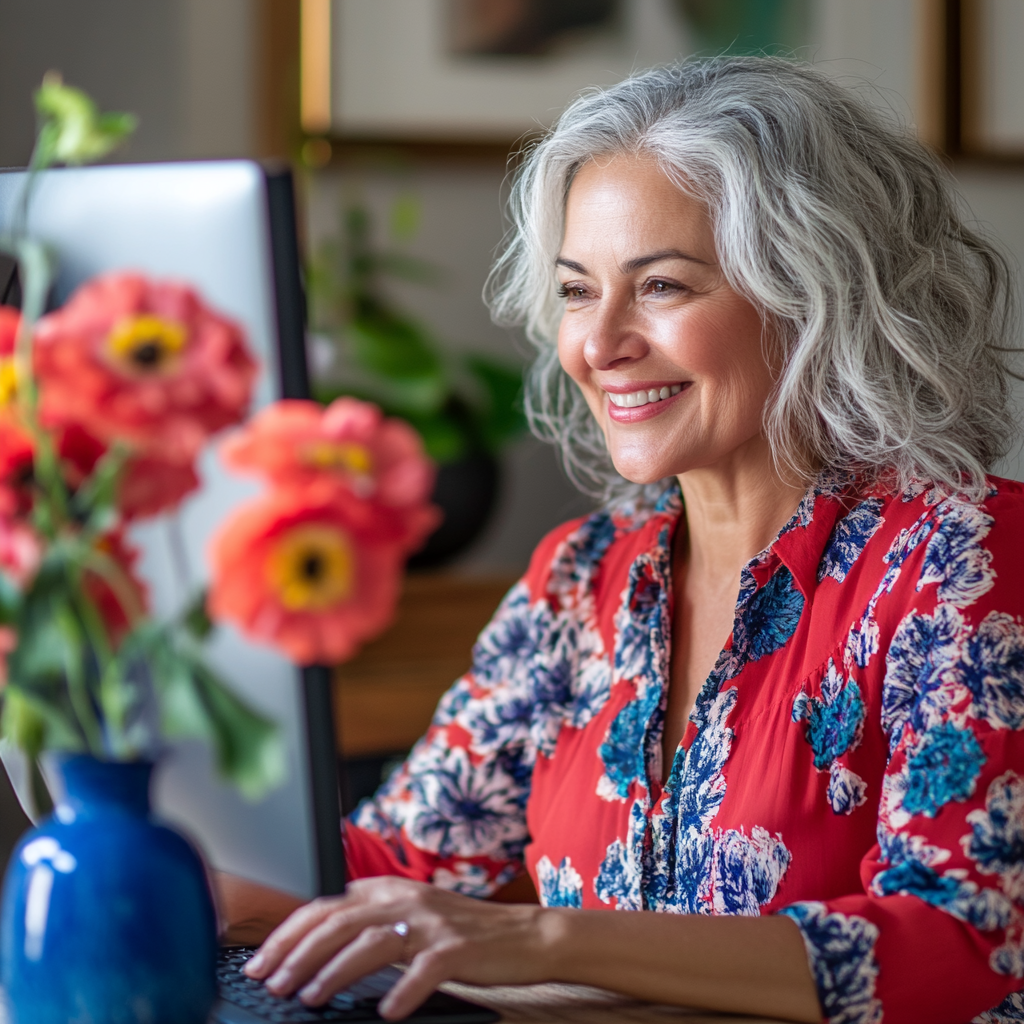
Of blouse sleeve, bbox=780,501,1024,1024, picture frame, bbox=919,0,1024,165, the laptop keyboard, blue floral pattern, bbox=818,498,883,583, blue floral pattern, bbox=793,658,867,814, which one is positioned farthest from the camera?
picture frame, bbox=919,0,1024,165

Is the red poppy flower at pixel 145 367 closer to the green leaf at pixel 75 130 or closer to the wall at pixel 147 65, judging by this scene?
the green leaf at pixel 75 130

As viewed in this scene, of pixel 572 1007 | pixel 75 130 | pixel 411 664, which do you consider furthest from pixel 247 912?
pixel 411 664

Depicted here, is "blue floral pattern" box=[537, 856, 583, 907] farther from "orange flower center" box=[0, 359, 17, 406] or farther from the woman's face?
"orange flower center" box=[0, 359, 17, 406]

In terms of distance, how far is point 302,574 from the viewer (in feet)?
1.79

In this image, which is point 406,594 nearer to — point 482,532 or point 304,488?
point 482,532

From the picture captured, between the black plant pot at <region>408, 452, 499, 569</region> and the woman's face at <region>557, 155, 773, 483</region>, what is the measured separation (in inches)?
35.2

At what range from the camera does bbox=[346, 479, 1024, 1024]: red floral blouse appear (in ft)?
2.94

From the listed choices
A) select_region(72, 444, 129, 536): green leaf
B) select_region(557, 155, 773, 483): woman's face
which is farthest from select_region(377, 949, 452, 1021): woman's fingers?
select_region(557, 155, 773, 483): woman's face

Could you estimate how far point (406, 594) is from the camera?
214 cm

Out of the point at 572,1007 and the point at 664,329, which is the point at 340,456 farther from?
the point at 664,329

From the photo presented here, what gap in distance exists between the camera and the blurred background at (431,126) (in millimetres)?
2172

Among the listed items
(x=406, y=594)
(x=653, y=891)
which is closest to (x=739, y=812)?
(x=653, y=891)

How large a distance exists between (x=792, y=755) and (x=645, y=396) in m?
0.39

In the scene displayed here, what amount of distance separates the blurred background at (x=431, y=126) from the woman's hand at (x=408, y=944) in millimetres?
1241
